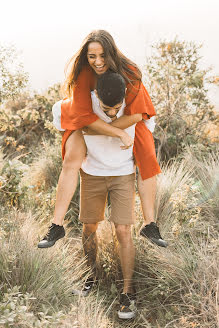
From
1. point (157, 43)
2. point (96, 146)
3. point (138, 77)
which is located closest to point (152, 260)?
point (96, 146)

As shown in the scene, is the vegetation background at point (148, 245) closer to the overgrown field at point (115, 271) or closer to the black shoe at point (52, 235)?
the overgrown field at point (115, 271)

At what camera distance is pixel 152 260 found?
3748 mm

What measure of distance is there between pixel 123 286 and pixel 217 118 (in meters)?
3.64

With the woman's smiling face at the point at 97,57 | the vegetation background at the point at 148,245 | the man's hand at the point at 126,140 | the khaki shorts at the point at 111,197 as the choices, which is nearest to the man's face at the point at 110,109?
the man's hand at the point at 126,140

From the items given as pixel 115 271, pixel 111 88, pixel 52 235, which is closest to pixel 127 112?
pixel 111 88

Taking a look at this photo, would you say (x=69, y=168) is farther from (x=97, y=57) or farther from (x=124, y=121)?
(x=97, y=57)

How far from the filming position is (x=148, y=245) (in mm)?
3924

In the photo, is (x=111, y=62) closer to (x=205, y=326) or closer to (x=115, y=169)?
(x=115, y=169)

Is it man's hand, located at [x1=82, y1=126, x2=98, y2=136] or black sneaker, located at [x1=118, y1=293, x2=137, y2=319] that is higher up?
man's hand, located at [x1=82, y1=126, x2=98, y2=136]

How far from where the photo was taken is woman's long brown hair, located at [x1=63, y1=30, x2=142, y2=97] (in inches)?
127

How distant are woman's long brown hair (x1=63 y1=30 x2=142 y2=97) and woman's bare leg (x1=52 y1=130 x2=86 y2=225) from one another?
0.41 meters

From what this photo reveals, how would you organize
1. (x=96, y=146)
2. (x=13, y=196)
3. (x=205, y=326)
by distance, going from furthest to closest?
(x=13, y=196) < (x=96, y=146) < (x=205, y=326)

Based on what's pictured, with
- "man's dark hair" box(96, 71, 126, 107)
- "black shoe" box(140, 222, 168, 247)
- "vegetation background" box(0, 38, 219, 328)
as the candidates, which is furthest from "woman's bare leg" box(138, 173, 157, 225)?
"man's dark hair" box(96, 71, 126, 107)

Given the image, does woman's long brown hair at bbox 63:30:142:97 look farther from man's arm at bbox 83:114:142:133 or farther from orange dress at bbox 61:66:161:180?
man's arm at bbox 83:114:142:133
